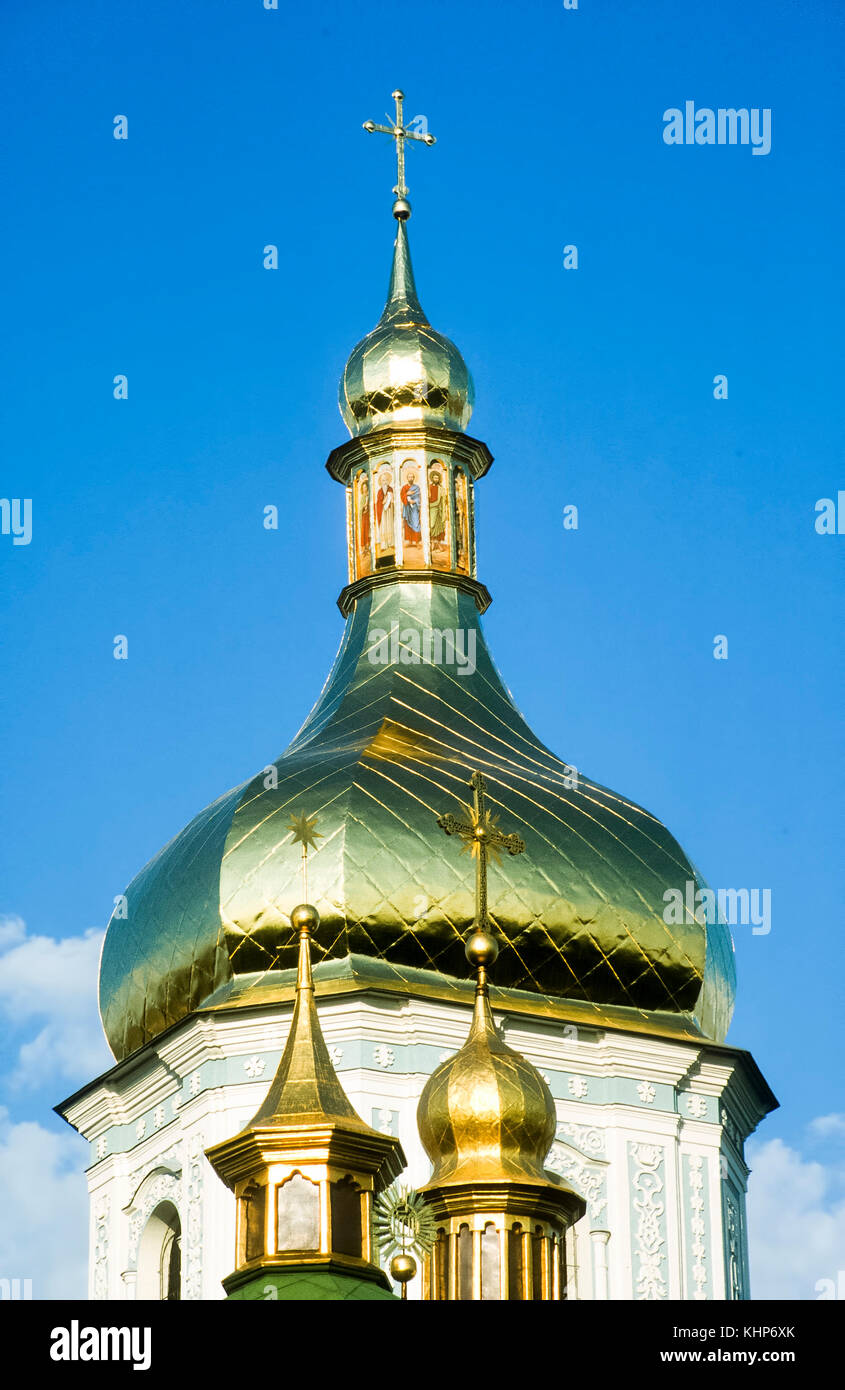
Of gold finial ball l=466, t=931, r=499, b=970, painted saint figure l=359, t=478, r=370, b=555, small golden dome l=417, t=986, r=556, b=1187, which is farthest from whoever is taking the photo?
painted saint figure l=359, t=478, r=370, b=555

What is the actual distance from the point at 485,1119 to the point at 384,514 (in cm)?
911

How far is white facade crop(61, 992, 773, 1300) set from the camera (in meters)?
26.0

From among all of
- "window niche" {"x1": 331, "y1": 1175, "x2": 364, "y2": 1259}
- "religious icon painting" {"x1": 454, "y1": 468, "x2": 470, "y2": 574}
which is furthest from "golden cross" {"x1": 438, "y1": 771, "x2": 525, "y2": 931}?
"religious icon painting" {"x1": 454, "y1": 468, "x2": 470, "y2": 574}

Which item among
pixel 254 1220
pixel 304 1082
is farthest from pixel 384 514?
pixel 254 1220

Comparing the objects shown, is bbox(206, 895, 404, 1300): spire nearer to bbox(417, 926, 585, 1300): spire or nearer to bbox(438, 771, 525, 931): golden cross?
bbox(417, 926, 585, 1300): spire

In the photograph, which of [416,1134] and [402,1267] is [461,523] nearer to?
[416,1134]

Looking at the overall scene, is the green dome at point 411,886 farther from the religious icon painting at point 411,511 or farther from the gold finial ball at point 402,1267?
the gold finial ball at point 402,1267

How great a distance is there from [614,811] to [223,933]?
11.0ft

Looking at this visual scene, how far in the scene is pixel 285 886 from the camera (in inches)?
1046

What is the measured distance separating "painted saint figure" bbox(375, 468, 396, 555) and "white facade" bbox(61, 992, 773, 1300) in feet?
18.0

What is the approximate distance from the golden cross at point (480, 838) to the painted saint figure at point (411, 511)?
549 centimetres

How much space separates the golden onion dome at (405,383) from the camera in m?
31.0
